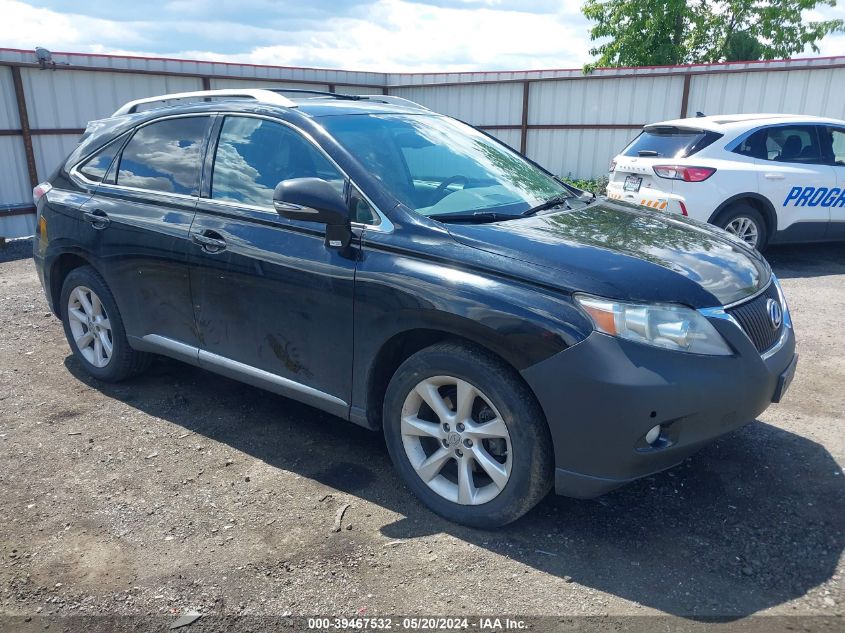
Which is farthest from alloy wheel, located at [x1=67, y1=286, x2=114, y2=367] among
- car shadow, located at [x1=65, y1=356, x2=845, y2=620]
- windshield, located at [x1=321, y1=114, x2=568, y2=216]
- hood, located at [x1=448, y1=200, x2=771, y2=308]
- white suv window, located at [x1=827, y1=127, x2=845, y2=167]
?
white suv window, located at [x1=827, y1=127, x2=845, y2=167]

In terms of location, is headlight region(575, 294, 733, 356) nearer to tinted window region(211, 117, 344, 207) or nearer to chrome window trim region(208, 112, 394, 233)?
chrome window trim region(208, 112, 394, 233)

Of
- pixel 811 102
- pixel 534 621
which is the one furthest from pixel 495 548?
pixel 811 102

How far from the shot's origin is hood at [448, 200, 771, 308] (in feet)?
9.08

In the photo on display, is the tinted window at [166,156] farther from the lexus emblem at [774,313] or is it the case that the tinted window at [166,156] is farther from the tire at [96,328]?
the lexus emblem at [774,313]

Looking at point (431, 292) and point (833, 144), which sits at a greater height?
point (833, 144)

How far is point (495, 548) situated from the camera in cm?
294

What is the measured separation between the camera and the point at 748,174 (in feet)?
26.1

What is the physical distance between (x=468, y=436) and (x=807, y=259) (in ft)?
24.9

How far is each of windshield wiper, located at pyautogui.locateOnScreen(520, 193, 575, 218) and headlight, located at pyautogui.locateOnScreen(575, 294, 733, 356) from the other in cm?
91

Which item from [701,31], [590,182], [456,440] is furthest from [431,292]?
[701,31]

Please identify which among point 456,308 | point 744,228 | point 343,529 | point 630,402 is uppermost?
point 456,308

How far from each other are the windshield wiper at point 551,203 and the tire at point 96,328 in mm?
2669

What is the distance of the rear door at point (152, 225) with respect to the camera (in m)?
3.97

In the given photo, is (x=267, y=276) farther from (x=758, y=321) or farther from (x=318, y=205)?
(x=758, y=321)
